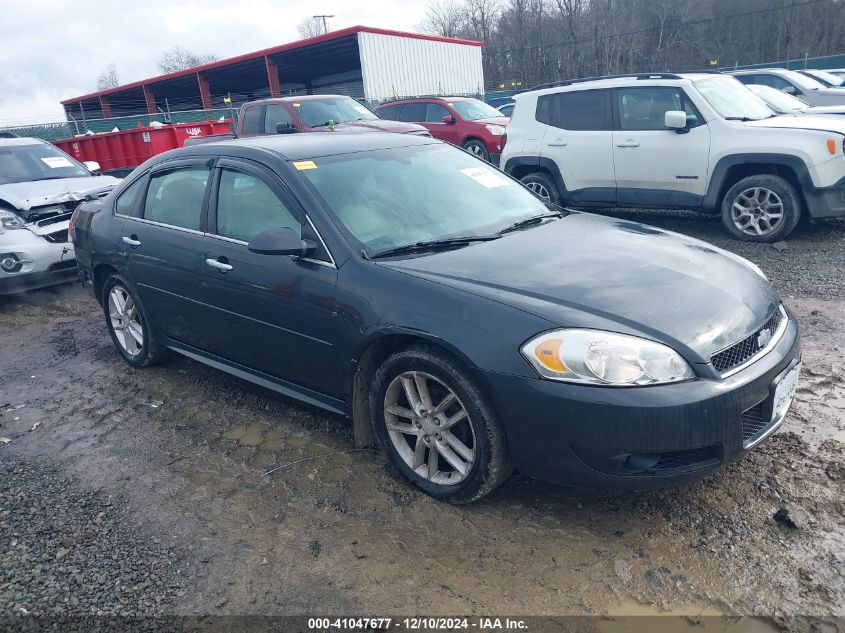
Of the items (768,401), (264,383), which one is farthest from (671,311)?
(264,383)

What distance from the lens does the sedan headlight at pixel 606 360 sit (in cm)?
258

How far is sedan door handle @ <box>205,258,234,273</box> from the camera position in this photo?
385cm

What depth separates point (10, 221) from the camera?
735 cm

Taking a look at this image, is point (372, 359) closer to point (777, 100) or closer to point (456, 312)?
point (456, 312)

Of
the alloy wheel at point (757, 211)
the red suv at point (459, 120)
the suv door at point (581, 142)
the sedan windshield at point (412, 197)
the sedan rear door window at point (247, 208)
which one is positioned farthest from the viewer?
the red suv at point (459, 120)

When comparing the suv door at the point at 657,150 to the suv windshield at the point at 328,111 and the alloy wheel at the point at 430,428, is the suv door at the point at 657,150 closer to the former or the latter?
the suv windshield at the point at 328,111

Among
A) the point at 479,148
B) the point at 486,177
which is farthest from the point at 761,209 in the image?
the point at 479,148

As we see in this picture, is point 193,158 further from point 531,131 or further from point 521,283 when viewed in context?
point 531,131

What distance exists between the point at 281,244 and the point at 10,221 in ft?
18.4

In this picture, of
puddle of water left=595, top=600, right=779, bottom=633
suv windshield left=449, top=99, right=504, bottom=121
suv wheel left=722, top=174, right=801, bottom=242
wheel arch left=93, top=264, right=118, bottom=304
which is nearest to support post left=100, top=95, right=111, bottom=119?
suv windshield left=449, top=99, right=504, bottom=121

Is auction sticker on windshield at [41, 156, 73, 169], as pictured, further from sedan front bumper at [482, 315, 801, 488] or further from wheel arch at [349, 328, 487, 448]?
sedan front bumper at [482, 315, 801, 488]

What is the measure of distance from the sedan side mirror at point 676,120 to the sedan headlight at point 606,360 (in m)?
5.70

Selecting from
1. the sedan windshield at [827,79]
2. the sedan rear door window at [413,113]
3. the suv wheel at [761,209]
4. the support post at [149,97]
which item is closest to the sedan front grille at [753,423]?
the suv wheel at [761,209]

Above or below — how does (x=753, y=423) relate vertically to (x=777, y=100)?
below
